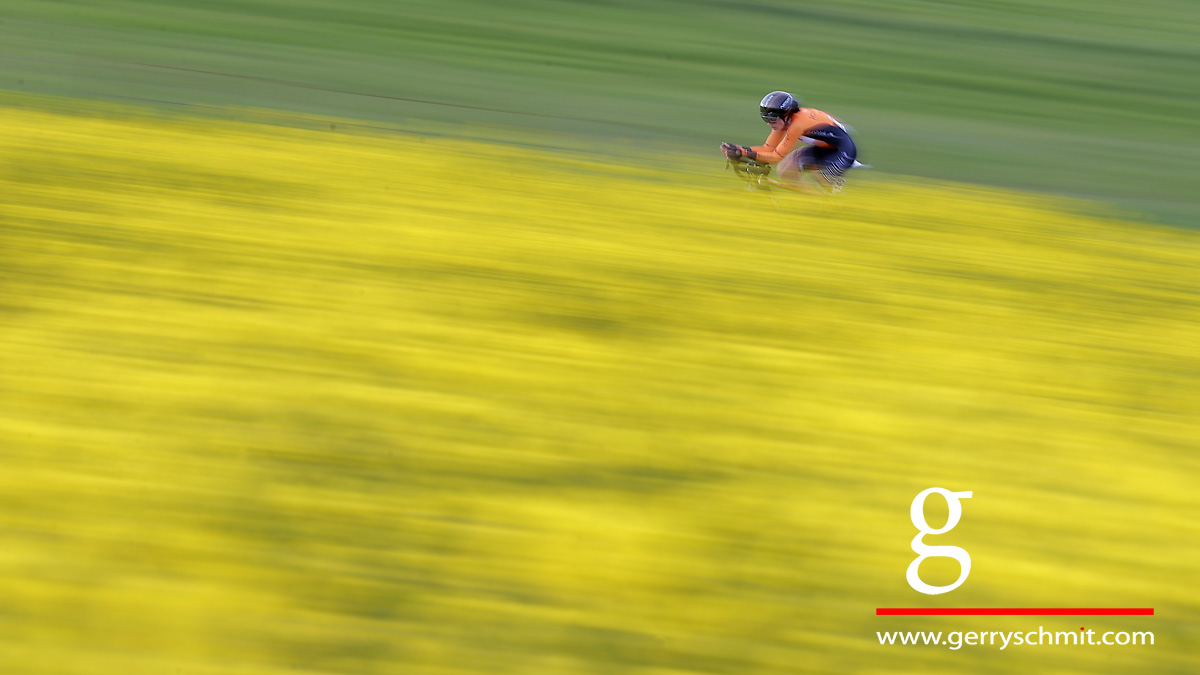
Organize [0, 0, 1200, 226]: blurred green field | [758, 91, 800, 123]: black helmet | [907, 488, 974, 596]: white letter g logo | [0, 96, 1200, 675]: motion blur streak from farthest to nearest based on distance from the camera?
1. [0, 0, 1200, 226]: blurred green field
2. [758, 91, 800, 123]: black helmet
3. [907, 488, 974, 596]: white letter g logo
4. [0, 96, 1200, 675]: motion blur streak

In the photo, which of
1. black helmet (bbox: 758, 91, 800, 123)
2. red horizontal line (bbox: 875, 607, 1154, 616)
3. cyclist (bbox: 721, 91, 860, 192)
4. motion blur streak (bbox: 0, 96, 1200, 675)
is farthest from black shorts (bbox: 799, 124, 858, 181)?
red horizontal line (bbox: 875, 607, 1154, 616)

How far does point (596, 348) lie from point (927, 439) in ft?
5.68

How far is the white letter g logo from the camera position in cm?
445

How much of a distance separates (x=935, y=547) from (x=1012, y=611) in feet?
1.42

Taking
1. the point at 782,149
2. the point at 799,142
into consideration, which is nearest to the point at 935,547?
the point at 782,149

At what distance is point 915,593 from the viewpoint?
173 inches

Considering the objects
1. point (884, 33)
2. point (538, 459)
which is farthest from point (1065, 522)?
point (884, 33)

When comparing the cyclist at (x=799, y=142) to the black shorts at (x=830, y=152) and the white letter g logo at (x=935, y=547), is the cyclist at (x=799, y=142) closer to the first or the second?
the black shorts at (x=830, y=152)

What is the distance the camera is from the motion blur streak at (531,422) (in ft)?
13.1

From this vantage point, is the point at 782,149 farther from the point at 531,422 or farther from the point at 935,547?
the point at 935,547

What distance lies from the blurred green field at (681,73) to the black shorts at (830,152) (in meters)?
2.81

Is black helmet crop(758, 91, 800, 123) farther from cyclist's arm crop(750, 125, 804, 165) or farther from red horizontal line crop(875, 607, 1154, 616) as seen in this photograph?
red horizontal line crop(875, 607, 1154, 616)

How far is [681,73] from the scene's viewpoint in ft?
Result: 48.6

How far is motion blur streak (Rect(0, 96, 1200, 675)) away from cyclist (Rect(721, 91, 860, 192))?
0.54 metres
